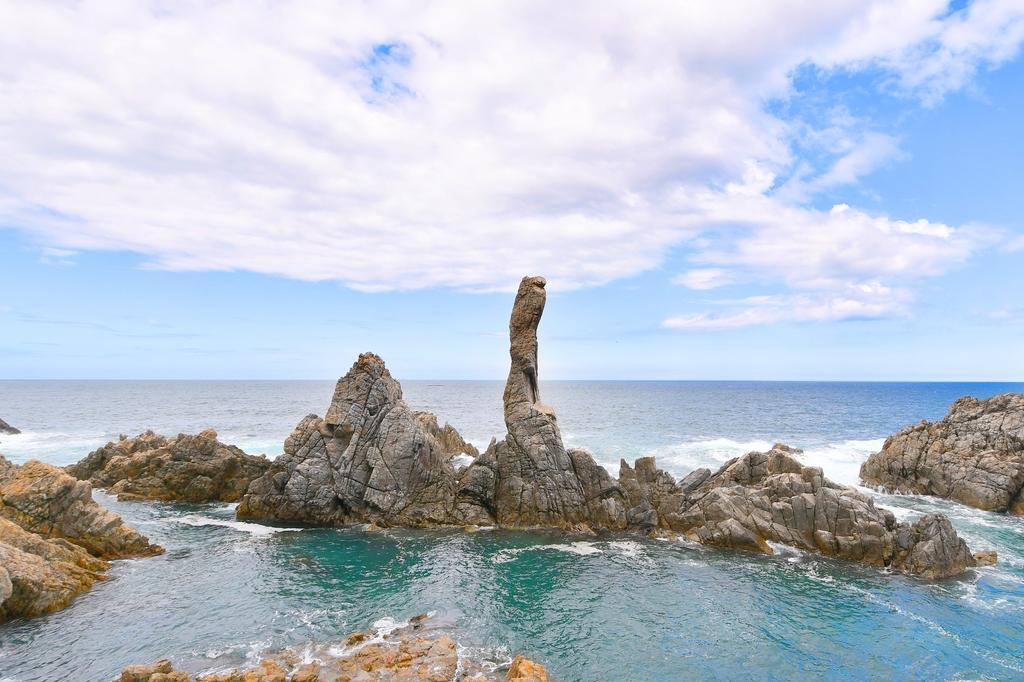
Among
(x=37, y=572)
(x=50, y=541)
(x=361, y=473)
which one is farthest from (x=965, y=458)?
(x=50, y=541)

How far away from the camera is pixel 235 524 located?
132ft

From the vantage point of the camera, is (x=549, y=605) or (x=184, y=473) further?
(x=184, y=473)

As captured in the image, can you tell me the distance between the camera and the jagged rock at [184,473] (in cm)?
4650

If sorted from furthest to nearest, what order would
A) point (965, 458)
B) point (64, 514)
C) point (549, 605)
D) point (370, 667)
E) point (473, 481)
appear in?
1. point (965, 458)
2. point (473, 481)
3. point (64, 514)
4. point (549, 605)
5. point (370, 667)

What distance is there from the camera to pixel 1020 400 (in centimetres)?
5166

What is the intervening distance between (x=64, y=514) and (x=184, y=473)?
15773 millimetres

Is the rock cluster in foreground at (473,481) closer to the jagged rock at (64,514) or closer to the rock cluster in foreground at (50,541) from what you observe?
the jagged rock at (64,514)

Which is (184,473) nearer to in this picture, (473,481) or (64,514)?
(64,514)

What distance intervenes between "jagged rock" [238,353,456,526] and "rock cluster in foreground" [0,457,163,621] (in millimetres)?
8899

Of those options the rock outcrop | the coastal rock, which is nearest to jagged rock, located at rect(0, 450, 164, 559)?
the coastal rock

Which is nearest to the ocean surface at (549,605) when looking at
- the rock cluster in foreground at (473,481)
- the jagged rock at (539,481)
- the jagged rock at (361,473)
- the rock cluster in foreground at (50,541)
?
the rock cluster in foreground at (50,541)

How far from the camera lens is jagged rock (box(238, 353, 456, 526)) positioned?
133 ft

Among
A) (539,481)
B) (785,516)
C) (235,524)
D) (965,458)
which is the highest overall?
(965,458)

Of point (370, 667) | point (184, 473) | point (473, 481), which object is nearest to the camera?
point (370, 667)
